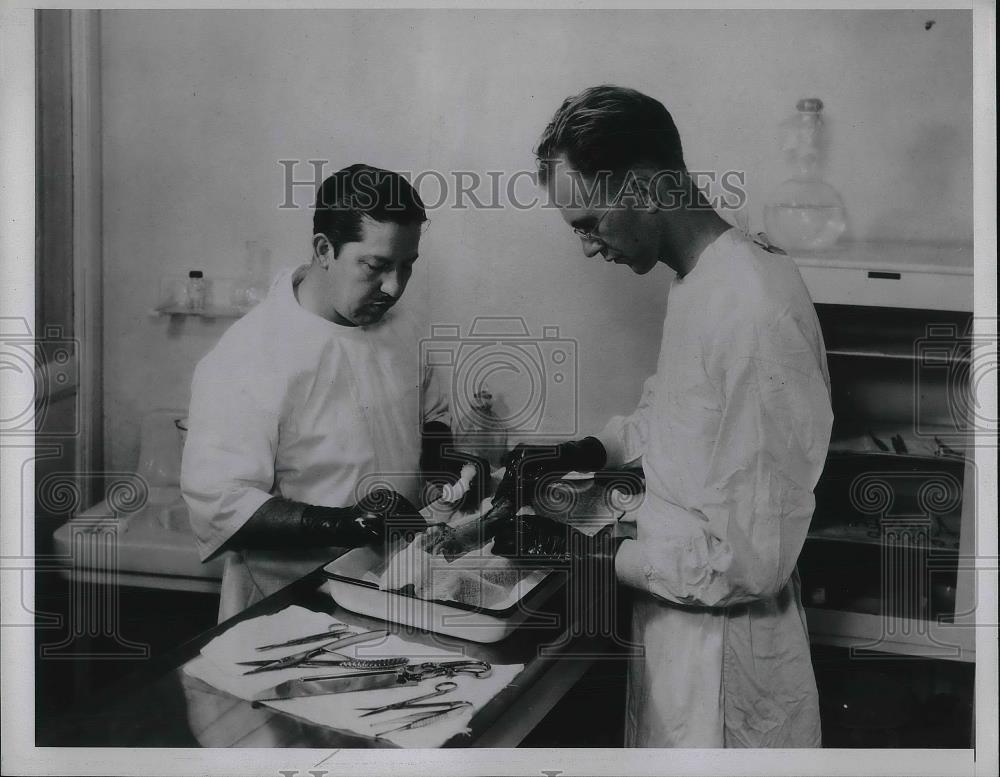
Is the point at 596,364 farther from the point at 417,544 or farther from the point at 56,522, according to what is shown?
the point at 56,522

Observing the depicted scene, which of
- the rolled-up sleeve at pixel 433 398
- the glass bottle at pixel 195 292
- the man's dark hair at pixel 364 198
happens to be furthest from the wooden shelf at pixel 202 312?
the rolled-up sleeve at pixel 433 398

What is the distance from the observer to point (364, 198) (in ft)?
6.74

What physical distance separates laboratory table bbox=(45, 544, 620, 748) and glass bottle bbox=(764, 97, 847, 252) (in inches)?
35.0

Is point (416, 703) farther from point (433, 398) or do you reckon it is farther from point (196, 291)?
point (196, 291)

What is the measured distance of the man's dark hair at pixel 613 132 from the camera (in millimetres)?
2018

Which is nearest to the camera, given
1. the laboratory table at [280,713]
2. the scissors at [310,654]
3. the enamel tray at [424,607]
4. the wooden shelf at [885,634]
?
the laboratory table at [280,713]

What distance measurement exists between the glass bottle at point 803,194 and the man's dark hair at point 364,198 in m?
0.76

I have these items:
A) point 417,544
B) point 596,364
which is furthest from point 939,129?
point 417,544

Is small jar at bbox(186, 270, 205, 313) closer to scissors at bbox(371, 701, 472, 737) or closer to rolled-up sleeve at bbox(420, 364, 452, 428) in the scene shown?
rolled-up sleeve at bbox(420, 364, 452, 428)

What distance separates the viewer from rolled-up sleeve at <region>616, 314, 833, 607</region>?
194 centimetres

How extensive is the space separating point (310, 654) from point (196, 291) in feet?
2.60

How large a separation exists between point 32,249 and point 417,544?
1.03m

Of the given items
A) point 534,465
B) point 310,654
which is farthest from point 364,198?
point 310,654

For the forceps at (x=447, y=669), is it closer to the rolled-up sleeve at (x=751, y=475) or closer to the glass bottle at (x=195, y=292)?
the rolled-up sleeve at (x=751, y=475)
